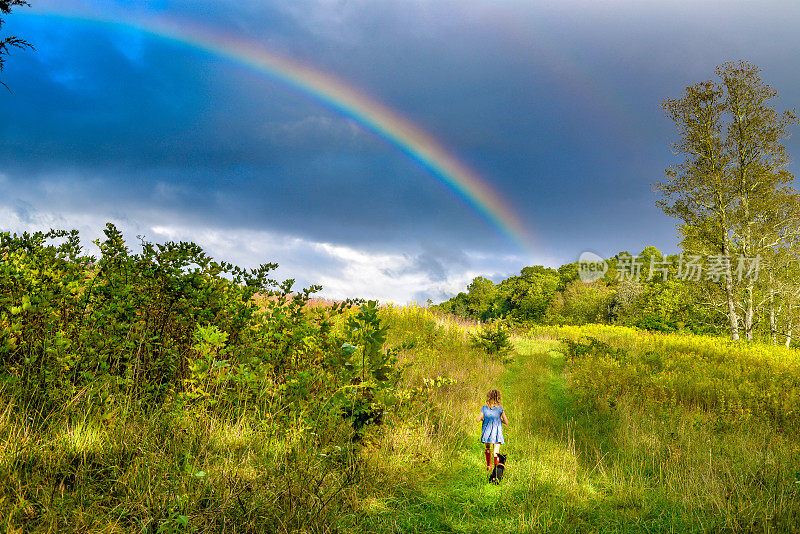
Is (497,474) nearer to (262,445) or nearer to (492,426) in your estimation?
(492,426)

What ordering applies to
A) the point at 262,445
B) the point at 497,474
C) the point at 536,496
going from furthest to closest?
the point at 497,474 < the point at 536,496 < the point at 262,445

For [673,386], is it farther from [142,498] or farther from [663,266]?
[663,266]

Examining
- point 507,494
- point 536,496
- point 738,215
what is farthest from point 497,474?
point 738,215

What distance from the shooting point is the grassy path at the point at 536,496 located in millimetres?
3322

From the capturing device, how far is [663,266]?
4434cm

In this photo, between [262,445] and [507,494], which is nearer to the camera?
[262,445]

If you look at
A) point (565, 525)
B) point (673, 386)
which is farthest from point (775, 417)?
point (565, 525)

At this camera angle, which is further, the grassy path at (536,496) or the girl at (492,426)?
the girl at (492,426)

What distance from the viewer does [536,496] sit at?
386 centimetres

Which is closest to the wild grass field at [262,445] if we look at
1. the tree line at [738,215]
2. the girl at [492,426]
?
the girl at [492,426]

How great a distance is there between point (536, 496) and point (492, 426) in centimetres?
98

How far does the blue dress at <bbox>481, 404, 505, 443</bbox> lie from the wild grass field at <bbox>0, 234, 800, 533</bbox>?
378 millimetres

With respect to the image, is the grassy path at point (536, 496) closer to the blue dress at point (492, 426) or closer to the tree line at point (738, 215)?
the blue dress at point (492, 426)

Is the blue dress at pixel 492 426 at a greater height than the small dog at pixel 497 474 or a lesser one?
greater
